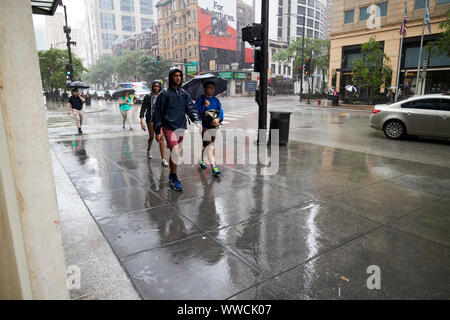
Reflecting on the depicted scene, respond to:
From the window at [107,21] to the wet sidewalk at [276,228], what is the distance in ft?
480

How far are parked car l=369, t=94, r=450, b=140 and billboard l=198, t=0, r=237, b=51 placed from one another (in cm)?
6018

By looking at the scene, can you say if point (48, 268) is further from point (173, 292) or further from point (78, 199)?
point (78, 199)

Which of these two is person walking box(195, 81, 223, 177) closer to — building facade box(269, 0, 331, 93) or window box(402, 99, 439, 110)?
window box(402, 99, 439, 110)

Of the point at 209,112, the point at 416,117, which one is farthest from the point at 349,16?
the point at 209,112

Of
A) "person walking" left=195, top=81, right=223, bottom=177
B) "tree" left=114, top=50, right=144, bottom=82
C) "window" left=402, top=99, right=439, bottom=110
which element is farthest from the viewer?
"tree" left=114, top=50, right=144, bottom=82

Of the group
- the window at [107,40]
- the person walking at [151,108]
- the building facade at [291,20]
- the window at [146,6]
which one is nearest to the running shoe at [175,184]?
the person walking at [151,108]

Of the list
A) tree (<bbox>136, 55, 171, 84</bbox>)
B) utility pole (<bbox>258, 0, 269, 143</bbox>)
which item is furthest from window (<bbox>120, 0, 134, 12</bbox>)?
utility pole (<bbox>258, 0, 269, 143</bbox>)

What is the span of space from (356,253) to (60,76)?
35730 mm

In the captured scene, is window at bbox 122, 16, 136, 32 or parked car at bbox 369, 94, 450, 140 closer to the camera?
parked car at bbox 369, 94, 450, 140

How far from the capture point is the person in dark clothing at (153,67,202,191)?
211 inches

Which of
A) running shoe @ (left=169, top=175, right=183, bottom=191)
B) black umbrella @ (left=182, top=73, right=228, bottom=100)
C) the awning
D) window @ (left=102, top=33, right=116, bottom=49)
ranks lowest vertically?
running shoe @ (left=169, top=175, right=183, bottom=191)

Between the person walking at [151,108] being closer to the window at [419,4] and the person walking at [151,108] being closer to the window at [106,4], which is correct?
the window at [419,4]

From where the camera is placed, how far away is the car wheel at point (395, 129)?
10789 millimetres
